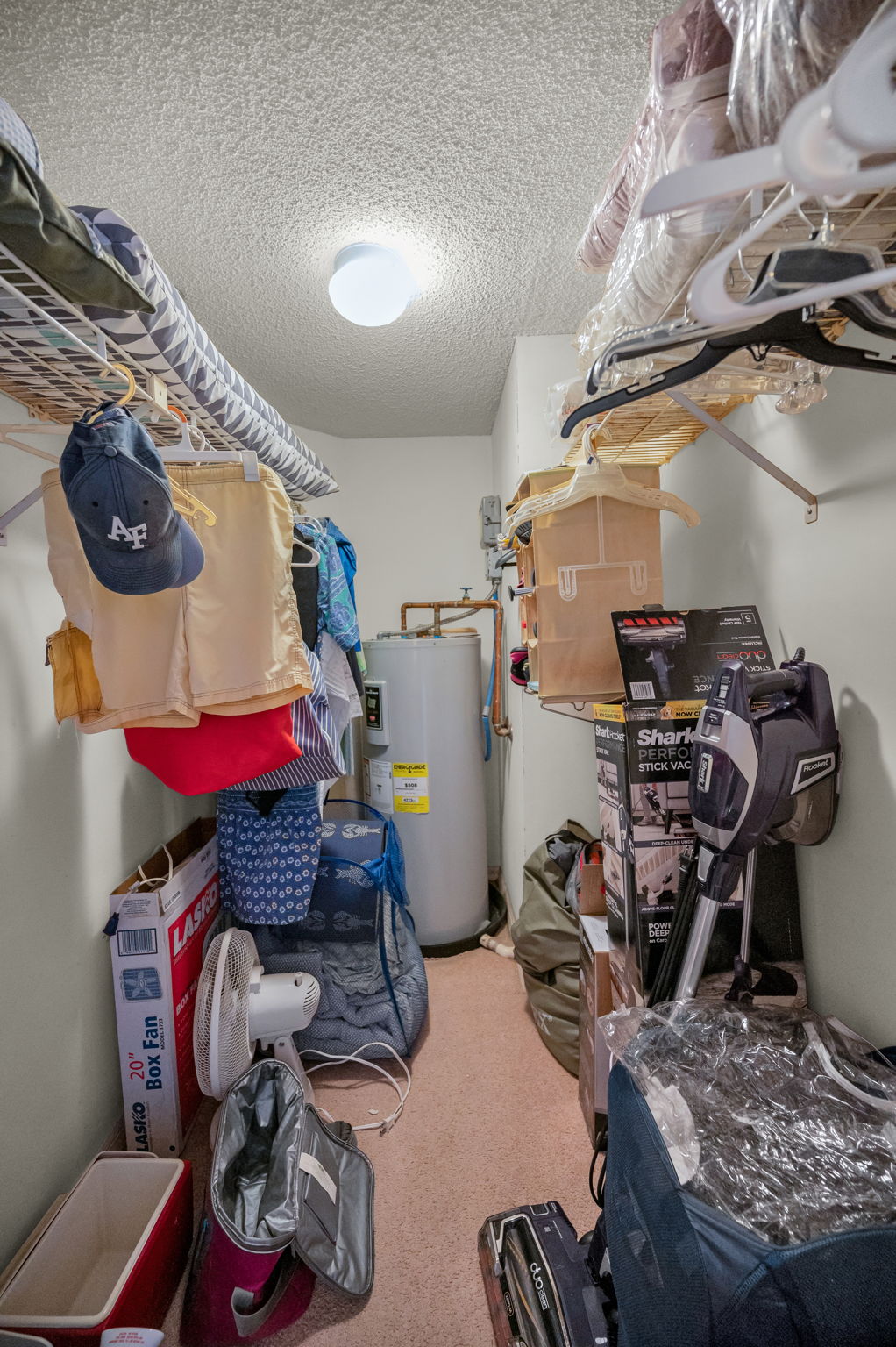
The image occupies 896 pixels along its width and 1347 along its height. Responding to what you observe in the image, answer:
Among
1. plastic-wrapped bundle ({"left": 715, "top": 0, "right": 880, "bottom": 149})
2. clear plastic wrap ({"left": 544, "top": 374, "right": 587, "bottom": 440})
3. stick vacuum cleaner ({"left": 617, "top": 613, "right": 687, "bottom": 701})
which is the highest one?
clear plastic wrap ({"left": 544, "top": 374, "right": 587, "bottom": 440})

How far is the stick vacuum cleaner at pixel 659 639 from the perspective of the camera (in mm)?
1287

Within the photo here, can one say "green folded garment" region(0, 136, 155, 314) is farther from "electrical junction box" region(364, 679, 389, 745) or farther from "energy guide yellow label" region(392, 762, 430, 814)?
"energy guide yellow label" region(392, 762, 430, 814)

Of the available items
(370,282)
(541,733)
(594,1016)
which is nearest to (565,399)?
(370,282)

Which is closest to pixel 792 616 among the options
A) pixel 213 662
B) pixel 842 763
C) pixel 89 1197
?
pixel 842 763

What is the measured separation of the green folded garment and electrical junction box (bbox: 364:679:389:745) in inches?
67.2

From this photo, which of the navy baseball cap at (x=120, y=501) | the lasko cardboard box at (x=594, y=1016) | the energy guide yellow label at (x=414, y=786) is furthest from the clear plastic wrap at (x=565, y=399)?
the energy guide yellow label at (x=414, y=786)

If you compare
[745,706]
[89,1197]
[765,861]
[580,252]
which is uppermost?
[580,252]

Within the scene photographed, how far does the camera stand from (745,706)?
970mm

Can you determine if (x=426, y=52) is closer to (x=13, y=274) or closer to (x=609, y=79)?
(x=609, y=79)

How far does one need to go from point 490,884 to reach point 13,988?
2.11 m

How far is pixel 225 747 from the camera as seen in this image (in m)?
1.32

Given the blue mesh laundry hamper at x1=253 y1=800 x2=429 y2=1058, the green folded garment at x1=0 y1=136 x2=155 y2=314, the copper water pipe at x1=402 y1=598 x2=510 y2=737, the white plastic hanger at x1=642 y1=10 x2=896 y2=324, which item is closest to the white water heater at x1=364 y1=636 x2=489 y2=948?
the copper water pipe at x1=402 y1=598 x2=510 y2=737

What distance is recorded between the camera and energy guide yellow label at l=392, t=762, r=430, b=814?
2.44 m

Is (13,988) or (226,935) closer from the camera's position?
(13,988)
